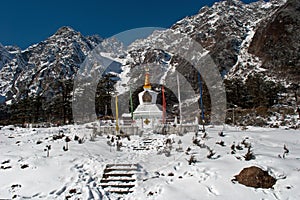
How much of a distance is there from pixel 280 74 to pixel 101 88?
5814 cm

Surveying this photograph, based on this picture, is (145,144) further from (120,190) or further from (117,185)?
(120,190)

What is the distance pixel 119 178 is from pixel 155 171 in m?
1.51

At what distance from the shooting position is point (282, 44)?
8719cm

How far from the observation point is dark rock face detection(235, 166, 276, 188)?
7945 mm

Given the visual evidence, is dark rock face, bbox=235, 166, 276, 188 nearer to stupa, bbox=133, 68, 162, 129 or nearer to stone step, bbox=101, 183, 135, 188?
stone step, bbox=101, 183, 135, 188

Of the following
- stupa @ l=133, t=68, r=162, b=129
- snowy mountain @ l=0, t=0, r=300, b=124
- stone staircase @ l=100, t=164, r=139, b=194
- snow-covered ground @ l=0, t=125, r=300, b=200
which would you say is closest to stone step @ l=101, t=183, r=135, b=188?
stone staircase @ l=100, t=164, r=139, b=194

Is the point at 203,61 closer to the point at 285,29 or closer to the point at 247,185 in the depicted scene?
the point at 285,29

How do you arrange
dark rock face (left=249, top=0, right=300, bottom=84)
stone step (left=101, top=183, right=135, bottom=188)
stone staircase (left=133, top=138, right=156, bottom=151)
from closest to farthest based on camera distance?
stone step (left=101, top=183, right=135, bottom=188), stone staircase (left=133, top=138, right=156, bottom=151), dark rock face (left=249, top=0, right=300, bottom=84)

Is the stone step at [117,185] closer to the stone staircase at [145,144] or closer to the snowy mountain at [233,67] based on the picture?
the stone staircase at [145,144]

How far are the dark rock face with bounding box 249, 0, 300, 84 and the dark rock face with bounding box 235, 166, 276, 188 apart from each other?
72445mm

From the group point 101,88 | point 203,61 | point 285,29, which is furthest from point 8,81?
point 285,29

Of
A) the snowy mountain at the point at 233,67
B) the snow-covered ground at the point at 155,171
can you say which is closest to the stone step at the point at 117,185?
the snow-covered ground at the point at 155,171

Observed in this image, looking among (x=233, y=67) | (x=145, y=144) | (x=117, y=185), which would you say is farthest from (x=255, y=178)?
(x=233, y=67)

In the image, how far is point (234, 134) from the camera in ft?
49.2
